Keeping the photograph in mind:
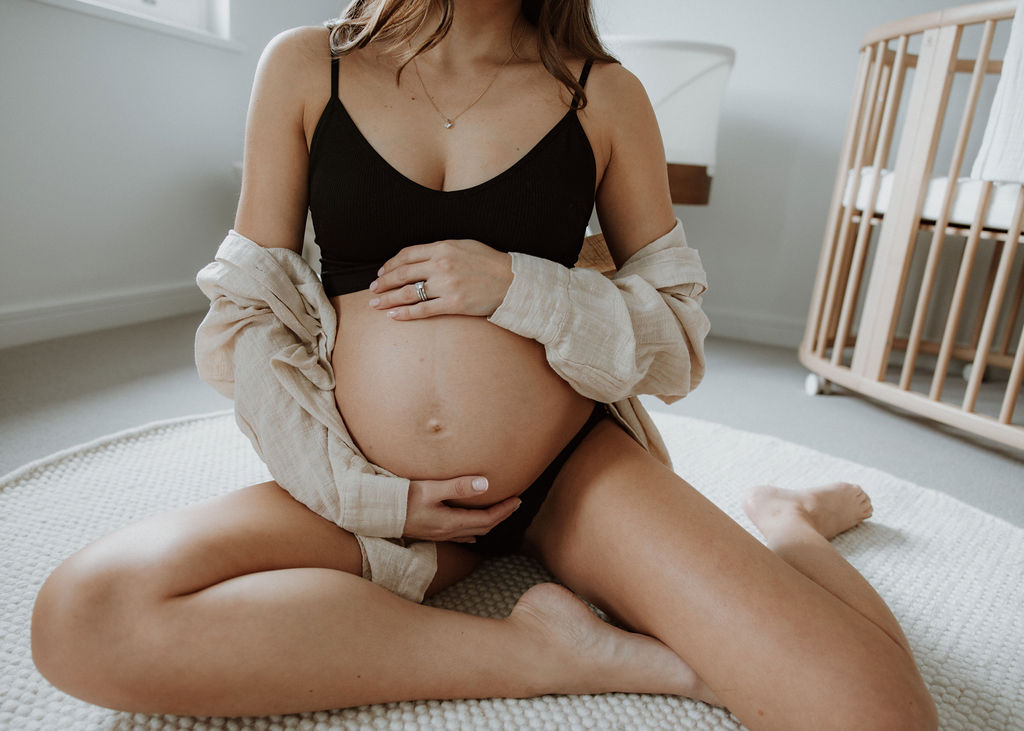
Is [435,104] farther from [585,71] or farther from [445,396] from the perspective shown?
[445,396]

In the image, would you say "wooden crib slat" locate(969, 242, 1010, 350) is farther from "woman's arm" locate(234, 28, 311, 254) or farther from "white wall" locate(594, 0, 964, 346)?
"woman's arm" locate(234, 28, 311, 254)

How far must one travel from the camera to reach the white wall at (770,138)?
2189 mm

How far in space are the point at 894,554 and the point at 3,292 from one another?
6.22 feet

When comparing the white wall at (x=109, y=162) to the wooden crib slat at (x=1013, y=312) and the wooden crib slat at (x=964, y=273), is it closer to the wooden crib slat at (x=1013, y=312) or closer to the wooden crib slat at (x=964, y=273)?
the wooden crib slat at (x=964, y=273)

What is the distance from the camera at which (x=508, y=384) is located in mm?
716

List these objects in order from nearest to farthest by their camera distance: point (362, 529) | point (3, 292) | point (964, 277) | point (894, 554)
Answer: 1. point (362, 529)
2. point (894, 554)
3. point (964, 277)
4. point (3, 292)

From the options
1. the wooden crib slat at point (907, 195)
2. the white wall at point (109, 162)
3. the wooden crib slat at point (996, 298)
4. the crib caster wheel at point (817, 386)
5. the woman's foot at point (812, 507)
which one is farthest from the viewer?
the crib caster wheel at point (817, 386)

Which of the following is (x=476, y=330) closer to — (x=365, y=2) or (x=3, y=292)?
(x=365, y=2)

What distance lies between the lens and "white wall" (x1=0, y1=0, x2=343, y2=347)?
1.64 metres

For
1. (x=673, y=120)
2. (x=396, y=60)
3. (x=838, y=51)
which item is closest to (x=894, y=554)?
(x=396, y=60)

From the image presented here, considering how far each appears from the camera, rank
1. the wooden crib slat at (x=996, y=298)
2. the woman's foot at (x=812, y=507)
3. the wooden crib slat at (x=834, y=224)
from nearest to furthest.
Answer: the woman's foot at (x=812, y=507)
the wooden crib slat at (x=996, y=298)
the wooden crib slat at (x=834, y=224)

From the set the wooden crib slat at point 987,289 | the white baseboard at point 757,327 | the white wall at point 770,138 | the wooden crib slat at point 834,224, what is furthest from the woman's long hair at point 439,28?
the white baseboard at point 757,327

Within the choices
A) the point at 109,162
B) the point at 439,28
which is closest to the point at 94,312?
the point at 109,162

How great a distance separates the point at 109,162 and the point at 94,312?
15.6 inches
